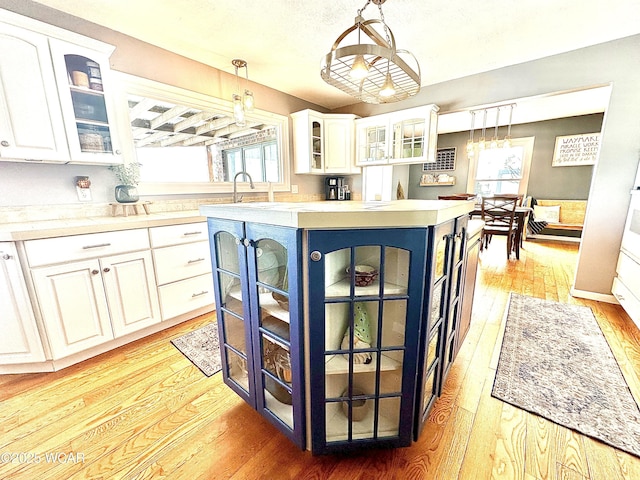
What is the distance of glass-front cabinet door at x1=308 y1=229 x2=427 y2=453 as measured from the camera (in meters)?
0.88

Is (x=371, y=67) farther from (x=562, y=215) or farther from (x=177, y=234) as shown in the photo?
(x=562, y=215)

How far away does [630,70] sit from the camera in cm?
213

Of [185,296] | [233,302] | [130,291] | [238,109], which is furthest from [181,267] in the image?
[238,109]

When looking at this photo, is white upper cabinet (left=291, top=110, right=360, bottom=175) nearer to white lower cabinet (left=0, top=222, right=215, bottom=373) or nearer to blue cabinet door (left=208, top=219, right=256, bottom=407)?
white lower cabinet (left=0, top=222, right=215, bottom=373)

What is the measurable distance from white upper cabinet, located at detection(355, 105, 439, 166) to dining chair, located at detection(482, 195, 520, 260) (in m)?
1.55

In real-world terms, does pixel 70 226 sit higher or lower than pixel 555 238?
higher

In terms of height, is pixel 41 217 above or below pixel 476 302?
above

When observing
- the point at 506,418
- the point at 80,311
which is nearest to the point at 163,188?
the point at 80,311

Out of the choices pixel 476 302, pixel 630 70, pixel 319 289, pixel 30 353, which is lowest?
pixel 476 302

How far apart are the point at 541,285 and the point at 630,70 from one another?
82.2 inches

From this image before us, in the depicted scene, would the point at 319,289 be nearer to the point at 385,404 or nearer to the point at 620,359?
the point at 385,404

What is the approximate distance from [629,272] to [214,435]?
125 inches

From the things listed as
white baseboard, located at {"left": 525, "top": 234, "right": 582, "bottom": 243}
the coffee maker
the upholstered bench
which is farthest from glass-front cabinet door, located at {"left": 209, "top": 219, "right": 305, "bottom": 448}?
white baseboard, located at {"left": 525, "top": 234, "right": 582, "bottom": 243}

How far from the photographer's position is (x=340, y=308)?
0.98 metres
